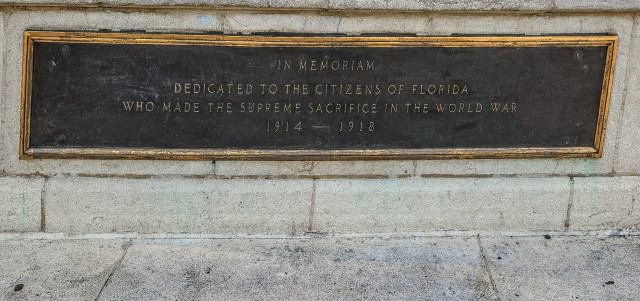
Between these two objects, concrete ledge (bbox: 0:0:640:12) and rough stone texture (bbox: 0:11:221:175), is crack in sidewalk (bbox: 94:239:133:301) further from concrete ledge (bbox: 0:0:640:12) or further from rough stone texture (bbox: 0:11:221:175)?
concrete ledge (bbox: 0:0:640:12)

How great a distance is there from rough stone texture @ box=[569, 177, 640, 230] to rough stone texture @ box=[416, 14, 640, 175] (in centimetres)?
10

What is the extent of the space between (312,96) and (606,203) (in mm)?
2492

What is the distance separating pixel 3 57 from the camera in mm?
4777

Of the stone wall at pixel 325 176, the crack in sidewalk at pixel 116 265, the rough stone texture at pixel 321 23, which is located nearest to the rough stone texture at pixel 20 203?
the stone wall at pixel 325 176

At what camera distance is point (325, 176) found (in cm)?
518

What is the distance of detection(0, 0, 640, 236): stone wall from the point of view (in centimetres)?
483

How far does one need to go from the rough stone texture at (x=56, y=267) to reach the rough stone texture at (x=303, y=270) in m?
0.13

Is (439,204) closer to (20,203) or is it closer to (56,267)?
(56,267)

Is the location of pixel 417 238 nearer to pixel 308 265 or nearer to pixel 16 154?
pixel 308 265

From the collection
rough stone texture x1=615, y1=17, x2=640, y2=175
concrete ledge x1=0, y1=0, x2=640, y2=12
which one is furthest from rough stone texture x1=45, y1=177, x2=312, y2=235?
rough stone texture x1=615, y1=17, x2=640, y2=175

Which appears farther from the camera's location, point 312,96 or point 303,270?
point 312,96

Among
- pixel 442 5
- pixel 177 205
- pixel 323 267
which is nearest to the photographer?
pixel 323 267

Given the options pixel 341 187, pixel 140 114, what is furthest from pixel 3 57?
pixel 341 187

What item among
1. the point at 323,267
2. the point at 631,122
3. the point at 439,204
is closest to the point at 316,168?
the point at 323,267
